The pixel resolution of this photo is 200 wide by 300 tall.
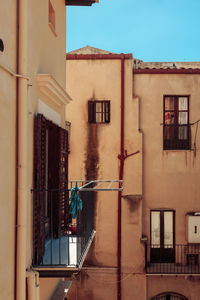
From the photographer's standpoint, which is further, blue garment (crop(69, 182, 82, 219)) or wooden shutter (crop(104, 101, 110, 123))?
wooden shutter (crop(104, 101, 110, 123))

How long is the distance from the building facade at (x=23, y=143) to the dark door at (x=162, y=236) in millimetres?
8703

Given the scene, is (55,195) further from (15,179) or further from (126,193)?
(126,193)

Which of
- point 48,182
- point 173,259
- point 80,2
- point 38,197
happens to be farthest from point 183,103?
point 38,197

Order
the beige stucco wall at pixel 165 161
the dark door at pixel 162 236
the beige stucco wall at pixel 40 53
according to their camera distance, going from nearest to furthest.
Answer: the beige stucco wall at pixel 40 53 < the beige stucco wall at pixel 165 161 < the dark door at pixel 162 236

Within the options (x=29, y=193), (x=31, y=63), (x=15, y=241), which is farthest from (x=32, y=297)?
(x=31, y=63)

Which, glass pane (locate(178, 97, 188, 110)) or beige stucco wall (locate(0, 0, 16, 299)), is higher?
glass pane (locate(178, 97, 188, 110))

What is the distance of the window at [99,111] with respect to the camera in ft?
46.1

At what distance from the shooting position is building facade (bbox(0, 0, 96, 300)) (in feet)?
14.0

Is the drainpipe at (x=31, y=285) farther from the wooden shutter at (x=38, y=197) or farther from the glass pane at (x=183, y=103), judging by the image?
the glass pane at (x=183, y=103)

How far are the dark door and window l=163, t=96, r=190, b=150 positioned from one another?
2783 mm

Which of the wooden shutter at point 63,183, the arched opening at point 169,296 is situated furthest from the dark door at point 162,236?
the wooden shutter at point 63,183

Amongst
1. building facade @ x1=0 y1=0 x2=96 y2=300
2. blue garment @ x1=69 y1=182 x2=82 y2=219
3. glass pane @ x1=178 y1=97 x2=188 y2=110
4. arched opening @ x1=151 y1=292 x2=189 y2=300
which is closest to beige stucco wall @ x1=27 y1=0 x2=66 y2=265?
building facade @ x1=0 y1=0 x2=96 y2=300

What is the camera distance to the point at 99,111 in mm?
14172

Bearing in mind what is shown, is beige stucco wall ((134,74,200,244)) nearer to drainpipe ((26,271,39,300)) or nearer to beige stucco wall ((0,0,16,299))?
drainpipe ((26,271,39,300))
